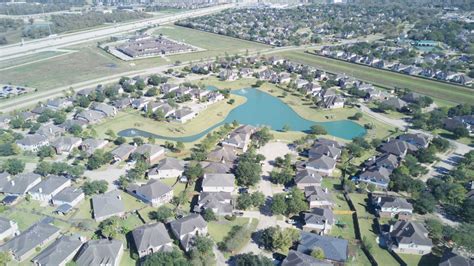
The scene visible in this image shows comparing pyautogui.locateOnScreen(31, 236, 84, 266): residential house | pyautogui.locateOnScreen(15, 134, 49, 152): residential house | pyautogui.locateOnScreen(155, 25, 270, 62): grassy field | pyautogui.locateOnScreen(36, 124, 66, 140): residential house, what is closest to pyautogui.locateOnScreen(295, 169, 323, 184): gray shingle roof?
pyautogui.locateOnScreen(31, 236, 84, 266): residential house

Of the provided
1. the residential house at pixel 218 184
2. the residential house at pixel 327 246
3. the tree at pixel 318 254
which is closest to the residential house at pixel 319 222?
the residential house at pixel 327 246

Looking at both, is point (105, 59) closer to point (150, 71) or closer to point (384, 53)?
point (150, 71)

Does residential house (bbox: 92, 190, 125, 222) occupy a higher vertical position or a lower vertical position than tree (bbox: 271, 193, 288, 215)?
lower

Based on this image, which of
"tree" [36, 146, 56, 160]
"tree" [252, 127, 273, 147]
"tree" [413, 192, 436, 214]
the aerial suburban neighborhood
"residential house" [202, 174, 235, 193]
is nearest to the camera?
the aerial suburban neighborhood

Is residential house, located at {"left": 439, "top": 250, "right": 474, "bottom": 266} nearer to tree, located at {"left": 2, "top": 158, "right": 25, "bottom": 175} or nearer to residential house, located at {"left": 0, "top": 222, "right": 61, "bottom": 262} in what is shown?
residential house, located at {"left": 0, "top": 222, "right": 61, "bottom": 262}

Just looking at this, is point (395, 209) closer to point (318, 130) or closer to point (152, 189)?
point (318, 130)

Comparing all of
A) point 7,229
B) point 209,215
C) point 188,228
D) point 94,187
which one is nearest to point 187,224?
point 188,228

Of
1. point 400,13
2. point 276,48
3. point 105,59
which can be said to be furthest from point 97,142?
point 400,13
